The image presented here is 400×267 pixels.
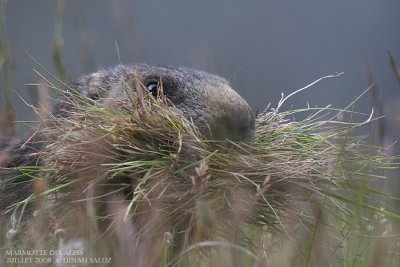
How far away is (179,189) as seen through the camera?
2.78m

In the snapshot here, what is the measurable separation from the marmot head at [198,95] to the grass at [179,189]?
0.31 ft

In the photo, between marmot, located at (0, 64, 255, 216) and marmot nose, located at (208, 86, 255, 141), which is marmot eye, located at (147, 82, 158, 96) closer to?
marmot, located at (0, 64, 255, 216)

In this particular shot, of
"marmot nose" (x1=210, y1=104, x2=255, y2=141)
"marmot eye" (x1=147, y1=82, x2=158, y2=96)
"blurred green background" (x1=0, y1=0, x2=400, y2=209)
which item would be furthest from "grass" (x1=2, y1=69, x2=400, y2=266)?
"blurred green background" (x1=0, y1=0, x2=400, y2=209)

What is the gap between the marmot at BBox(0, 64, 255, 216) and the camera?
10.1ft

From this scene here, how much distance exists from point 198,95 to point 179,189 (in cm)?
64

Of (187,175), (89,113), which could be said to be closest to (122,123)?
(89,113)

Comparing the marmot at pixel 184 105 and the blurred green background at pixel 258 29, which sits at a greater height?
the blurred green background at pixel 258 29

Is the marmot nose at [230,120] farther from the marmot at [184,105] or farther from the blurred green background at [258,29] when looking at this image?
the blurred green background at [258,29]

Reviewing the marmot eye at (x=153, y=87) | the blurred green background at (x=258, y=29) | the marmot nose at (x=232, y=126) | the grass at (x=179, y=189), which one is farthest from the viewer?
the blurred green background at (x=258, y=29)

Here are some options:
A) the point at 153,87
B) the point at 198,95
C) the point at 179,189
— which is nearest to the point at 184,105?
the point at 198,95

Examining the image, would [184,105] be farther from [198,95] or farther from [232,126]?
[232,126]

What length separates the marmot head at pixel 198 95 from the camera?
10.1 feet

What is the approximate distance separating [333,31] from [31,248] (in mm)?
7540

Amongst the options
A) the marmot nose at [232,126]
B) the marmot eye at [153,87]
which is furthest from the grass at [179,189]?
the marmot eye at [153,87]
